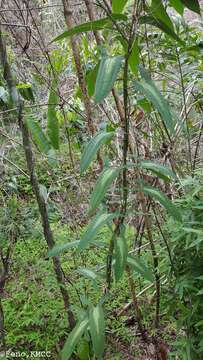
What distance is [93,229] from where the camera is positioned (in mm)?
1035

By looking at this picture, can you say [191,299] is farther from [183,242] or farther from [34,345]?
[34,345]

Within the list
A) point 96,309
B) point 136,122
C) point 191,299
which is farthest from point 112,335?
point 136,122

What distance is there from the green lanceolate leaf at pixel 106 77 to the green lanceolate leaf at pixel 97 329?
25.9 inches

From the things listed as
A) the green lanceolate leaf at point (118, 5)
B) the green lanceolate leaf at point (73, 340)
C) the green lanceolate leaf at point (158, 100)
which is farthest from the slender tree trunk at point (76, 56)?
the green lanceolate leaf at point (73, 340)

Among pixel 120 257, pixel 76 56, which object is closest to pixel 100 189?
pixel 120 257

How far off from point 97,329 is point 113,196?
0.85 metres

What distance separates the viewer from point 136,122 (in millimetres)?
2080

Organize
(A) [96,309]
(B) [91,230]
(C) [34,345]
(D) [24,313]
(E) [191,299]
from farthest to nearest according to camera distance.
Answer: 1. (D) [24,313]
2. (C) [34,345]
3. (E) [191,299]
4. (A) [96,309]
5. (B) [91,230]

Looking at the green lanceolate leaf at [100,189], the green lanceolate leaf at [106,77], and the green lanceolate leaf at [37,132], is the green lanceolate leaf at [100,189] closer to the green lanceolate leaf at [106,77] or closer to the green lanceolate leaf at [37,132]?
the green lanceolate leaf at [106,77]

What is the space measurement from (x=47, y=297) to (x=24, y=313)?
0.54 ft

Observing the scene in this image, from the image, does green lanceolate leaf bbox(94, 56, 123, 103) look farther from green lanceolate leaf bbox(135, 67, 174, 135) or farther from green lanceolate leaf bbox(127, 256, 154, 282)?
green lanceolate leaf bbox(127, 256, 154, 282)

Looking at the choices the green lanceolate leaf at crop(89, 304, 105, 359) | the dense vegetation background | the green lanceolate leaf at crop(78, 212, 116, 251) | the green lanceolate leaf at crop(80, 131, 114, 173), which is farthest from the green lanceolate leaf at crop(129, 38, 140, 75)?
the green lanceolate leaf at crop(89, 304, 105, 359)

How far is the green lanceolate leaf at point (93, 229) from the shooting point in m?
1.01

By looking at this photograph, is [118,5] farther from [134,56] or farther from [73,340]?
[73,340]
